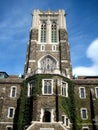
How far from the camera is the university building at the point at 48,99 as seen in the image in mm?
39375

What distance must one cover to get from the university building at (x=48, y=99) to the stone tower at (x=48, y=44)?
227 millimetres

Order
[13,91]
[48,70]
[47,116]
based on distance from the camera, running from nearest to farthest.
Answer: [47,116] → [48,70] → [13,91]

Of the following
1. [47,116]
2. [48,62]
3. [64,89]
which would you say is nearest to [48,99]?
[47,116]

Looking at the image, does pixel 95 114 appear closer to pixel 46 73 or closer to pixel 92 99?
pixel 92 99

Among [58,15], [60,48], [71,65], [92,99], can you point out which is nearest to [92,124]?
[92,99]

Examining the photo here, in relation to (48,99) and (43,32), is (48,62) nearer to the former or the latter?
(43,32)

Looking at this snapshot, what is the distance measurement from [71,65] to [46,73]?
1053 cm

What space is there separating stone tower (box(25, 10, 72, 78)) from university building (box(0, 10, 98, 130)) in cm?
23

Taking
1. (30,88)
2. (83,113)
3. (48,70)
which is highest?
(48,70)

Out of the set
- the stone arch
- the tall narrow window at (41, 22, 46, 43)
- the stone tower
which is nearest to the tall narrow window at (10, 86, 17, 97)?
the stone tower

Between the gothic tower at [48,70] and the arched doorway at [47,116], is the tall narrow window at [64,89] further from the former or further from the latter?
the arched doorway at [47,116]

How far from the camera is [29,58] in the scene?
51250 millimetres

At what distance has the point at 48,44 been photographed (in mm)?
54969

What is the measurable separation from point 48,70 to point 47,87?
3901 millimetres
